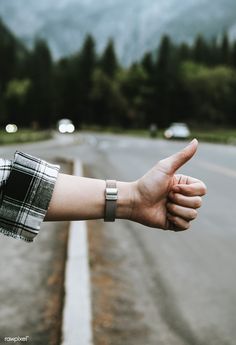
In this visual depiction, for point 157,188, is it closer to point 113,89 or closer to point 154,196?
point 154,196

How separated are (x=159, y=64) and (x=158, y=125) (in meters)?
13.1

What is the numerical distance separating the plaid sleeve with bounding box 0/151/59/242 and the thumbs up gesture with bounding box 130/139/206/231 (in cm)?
35

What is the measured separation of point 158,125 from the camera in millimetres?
109312

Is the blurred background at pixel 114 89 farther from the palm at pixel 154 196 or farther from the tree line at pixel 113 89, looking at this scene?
the palm at pixel 154 196

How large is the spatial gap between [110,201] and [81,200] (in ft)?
0.34

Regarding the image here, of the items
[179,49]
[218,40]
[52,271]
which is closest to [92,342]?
[52,271]

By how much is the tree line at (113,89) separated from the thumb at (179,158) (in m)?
106

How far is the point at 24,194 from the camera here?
178 cm

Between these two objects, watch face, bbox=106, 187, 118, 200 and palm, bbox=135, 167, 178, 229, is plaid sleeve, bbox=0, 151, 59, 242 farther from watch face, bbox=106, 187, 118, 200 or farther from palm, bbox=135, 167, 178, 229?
palm, bbox=135, 167, 178, 229

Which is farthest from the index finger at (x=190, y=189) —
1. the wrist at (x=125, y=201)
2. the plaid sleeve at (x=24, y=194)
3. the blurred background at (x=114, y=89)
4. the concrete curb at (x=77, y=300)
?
the blurred background at (x=114, y=89)

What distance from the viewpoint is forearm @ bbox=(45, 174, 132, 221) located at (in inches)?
74.4

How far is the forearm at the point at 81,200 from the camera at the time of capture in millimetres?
Answer: 1891

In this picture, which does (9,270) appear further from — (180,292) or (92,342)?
(92,342)

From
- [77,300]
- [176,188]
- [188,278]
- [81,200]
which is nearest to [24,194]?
[81,200]
